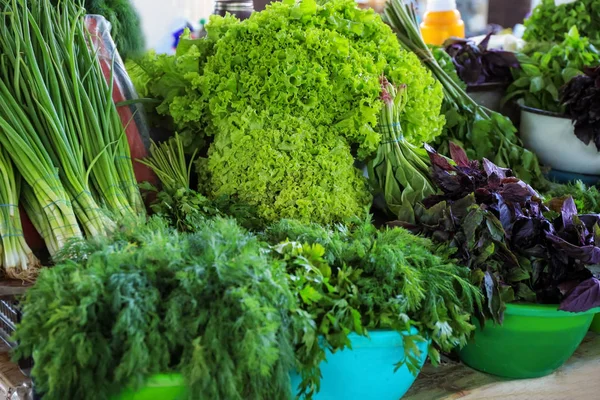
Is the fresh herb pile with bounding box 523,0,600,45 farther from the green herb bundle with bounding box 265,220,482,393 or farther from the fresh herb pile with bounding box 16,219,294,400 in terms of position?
the fresh herb pile with bounding box 16,219,294,400

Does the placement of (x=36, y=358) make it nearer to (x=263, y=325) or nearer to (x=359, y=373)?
(x=263, y=325)

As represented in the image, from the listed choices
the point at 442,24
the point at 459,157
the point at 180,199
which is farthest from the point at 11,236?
the point at 442,24

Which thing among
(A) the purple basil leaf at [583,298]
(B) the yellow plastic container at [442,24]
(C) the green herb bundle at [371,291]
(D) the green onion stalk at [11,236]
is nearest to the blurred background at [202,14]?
(B) the yellow plastic container at [442,24]

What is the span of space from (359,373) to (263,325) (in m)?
0.26

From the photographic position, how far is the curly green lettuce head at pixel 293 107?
1.42 metres

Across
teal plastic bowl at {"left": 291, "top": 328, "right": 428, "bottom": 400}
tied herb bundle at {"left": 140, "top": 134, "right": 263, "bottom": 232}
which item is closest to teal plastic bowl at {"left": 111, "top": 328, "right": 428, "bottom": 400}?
teal plastic bowl at {"left": 291, "top": 328, "right": 428, "bottom": 400}

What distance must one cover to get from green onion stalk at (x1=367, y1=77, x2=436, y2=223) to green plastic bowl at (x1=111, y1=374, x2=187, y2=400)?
75 centimetres

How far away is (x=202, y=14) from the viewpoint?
4207 millimetres

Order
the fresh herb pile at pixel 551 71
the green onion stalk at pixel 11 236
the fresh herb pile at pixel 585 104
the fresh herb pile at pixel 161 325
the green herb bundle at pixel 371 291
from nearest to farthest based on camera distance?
the fresh herb pile at pixel 161 325
the green herb bundle at pixel 371 291
the green onion stalk at pixel 11 236
the fresh herb pile at pixel 585 104
the fresh herb pile at pixel 551 71

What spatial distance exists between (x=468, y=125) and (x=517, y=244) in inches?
30.4

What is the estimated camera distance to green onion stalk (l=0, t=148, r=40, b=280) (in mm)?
1236

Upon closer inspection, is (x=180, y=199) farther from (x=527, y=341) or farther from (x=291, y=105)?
(x=527, y=341)

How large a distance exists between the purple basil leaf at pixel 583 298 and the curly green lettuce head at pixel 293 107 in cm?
52

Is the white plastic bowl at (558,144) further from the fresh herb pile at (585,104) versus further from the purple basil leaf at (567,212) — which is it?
the purple basil leaf at (567,212)
